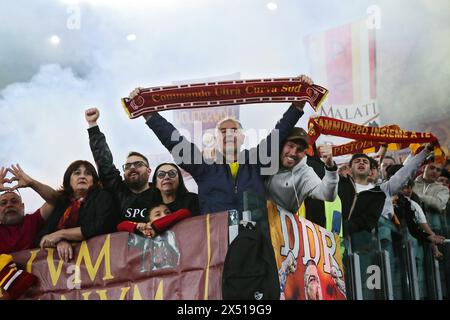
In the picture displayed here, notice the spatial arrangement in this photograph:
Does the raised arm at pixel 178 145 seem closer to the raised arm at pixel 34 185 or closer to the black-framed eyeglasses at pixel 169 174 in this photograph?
the black-framed eyeglasses at pixel 169 174

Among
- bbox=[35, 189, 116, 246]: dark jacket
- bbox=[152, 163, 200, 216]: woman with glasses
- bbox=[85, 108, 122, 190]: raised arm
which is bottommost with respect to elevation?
bbox=[35, 189, 116, 246]: dark jacket

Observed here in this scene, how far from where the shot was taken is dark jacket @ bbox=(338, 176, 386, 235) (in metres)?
3.55

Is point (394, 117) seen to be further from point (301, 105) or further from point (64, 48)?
point (64, 48)

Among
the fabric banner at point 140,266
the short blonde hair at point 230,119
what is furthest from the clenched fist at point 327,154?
the fabric banner at point 140,266

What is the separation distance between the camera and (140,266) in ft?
11.3

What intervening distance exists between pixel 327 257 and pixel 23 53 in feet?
6.26

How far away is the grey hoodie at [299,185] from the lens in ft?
11.3

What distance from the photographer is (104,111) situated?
3.63m

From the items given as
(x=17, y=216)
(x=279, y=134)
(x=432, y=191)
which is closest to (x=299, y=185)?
(x=279, y=134)

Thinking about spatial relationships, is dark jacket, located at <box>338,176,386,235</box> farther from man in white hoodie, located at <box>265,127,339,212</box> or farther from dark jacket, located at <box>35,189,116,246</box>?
dark jacket, located at <box>35,189,116,246</box>

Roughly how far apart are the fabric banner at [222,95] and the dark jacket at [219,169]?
0.26 ft

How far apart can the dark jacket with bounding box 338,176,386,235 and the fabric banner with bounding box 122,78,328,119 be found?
1.47 feet

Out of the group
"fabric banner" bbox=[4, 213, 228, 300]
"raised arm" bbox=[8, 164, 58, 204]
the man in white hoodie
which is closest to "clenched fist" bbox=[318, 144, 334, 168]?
the man in white hoodie

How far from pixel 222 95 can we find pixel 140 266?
0.95 metres
